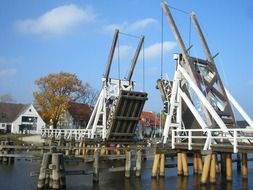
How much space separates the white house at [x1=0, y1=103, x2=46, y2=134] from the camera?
7175 centimetres

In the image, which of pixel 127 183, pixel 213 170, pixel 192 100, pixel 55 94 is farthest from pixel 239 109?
pixel 55 94

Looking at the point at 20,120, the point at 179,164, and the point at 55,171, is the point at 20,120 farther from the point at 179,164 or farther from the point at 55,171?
the point at 55,171

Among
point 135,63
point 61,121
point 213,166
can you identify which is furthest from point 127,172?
point 61,121

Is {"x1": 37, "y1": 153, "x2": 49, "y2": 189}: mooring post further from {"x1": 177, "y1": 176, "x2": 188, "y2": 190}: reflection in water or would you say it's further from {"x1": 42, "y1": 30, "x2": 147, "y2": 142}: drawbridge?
{"x1": 42, "y1": 30, "x2": 147, "y2": 142}: drawbridge

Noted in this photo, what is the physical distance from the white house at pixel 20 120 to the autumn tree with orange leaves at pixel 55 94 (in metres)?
10.3

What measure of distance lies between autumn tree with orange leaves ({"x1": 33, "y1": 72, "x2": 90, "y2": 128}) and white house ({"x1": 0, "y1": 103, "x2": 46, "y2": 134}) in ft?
34.0

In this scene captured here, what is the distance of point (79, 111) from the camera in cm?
7350

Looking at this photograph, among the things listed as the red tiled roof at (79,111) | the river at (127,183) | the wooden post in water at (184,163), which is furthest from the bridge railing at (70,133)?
the red tiled roof at (79,111)

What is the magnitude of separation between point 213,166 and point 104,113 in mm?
14750

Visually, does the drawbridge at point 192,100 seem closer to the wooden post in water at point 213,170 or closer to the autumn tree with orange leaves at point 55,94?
the wooden post in water at point 213,170

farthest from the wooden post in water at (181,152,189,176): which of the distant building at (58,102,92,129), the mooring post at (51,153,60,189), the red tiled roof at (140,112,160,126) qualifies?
the red tiled roof at (140,112,160,126)

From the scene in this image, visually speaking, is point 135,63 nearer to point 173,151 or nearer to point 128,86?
point 128,86

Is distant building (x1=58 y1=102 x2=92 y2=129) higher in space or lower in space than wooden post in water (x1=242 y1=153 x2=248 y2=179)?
higher

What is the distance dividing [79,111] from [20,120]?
1073cm
